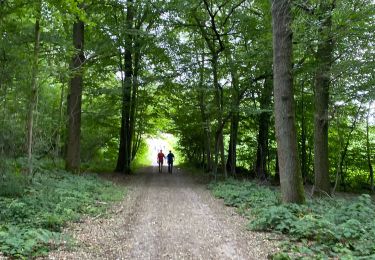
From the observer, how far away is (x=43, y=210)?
24.5ft

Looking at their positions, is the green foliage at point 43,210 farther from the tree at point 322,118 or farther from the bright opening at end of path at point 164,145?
the bright opening at end of path at point 164,145

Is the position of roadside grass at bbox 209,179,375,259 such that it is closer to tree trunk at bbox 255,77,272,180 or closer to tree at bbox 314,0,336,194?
tree at bbox 314,0,336,194

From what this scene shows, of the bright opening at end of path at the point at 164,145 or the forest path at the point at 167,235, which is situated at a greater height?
the bright opening at end of path at the point at 164,145

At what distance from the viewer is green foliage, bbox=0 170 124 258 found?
5254 mm

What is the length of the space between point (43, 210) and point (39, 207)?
22cm

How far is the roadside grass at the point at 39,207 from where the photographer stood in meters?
5.28

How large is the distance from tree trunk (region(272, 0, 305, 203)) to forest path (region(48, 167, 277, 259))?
1468 mm

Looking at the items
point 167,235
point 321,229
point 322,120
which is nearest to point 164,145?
point 322,120

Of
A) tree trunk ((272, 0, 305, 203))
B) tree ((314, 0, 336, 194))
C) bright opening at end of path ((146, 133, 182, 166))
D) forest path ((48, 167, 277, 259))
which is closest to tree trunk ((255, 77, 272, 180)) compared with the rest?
tree ((314, 0, 336, 194))

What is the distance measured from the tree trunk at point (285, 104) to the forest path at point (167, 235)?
147 cm

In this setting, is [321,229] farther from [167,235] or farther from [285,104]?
[285,104]

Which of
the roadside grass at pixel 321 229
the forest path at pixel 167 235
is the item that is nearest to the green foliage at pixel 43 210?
the forest path at pixel 167 235

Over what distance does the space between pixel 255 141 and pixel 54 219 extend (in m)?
17.8

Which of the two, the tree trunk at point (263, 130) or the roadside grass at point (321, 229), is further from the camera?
the tree trunk at point (263, 130)
